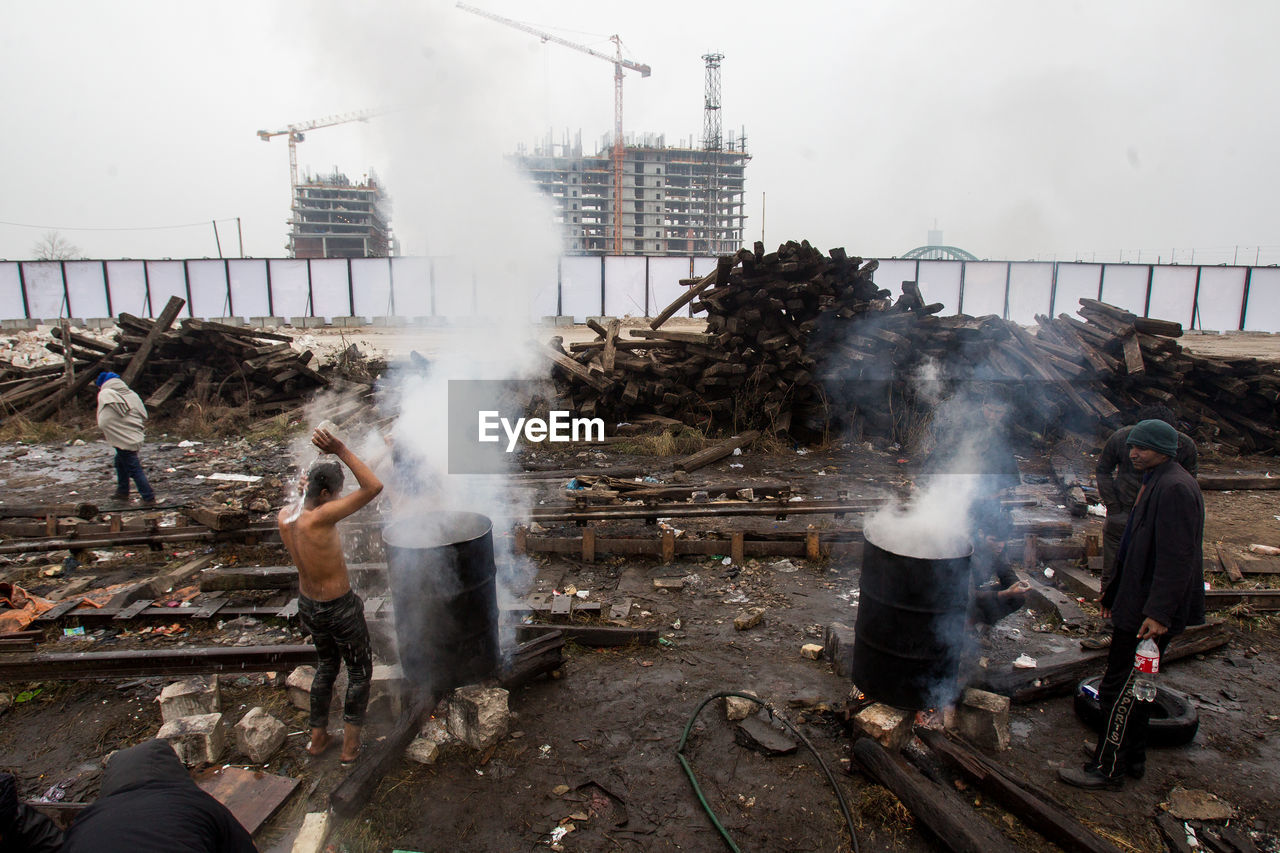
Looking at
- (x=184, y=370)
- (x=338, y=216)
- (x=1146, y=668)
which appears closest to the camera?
(x=1146, y=668)

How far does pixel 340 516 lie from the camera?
351 centimetres

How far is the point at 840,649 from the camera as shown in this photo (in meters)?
4.43

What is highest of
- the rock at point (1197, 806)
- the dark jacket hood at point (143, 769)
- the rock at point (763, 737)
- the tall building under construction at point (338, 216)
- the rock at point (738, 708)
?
the tall building under construction at point (338, 216)

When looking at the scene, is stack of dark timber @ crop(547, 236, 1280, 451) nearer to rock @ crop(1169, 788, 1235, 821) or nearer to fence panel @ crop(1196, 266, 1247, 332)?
rock @ crop(1169, 788, 1235, 821)

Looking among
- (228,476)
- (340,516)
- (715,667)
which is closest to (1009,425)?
(715,667)

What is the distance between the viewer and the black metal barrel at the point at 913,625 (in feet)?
11.5

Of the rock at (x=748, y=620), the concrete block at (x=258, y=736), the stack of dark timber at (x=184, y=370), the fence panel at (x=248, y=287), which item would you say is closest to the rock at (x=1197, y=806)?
the rock at (x=748, y=620)

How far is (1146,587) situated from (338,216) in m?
36.8

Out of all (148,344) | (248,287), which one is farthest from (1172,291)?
(248,287)

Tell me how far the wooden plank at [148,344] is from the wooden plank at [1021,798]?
1479cm

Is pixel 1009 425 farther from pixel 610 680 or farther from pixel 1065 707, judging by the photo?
pixel 610 680

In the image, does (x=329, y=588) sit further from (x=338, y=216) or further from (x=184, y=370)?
(x=338, y=216)

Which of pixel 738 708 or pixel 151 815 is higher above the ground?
pixel 151 815

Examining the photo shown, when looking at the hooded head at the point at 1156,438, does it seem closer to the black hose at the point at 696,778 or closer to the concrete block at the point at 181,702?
the black hose at the point at 696,778
